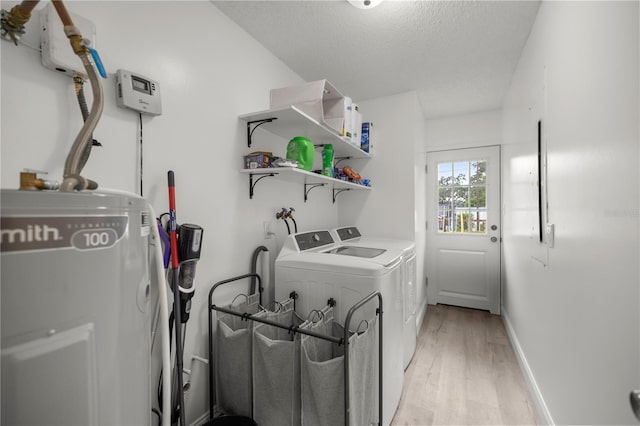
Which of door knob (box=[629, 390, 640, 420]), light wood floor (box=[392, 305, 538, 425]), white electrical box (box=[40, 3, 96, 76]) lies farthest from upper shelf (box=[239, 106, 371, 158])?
light wood floor (box=[392, 305, 538, 425])

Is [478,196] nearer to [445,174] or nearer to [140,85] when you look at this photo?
[445,174]

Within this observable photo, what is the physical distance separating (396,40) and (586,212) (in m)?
1.58

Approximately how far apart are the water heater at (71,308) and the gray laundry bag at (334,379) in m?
0.74

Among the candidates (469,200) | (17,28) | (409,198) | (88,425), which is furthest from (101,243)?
(469,200)

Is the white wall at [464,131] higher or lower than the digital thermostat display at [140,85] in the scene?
higher

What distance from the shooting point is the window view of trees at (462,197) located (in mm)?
3633

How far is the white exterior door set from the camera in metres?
3.56

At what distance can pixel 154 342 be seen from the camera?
128cm

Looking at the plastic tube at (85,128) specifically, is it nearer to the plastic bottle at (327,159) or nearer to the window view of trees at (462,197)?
the plastic bottle at (327,159)

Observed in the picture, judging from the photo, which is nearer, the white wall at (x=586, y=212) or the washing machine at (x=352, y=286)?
the white wall at (x=586, y=212)

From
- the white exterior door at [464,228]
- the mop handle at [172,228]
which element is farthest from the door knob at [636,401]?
the white exterior door at [464,228]

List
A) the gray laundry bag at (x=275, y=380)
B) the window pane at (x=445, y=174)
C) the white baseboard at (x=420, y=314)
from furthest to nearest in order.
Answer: the window pane at (x=445, y=174) < the white baseboard at (x=420, y=314) < the gray laundry bag at (x=275, y=380)

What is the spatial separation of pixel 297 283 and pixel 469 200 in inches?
113

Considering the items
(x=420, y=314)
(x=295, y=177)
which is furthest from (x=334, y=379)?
(x=420, y=314)
